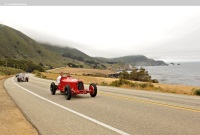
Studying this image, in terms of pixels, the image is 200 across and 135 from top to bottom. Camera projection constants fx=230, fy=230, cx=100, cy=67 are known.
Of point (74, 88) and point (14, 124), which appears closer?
point (14, 124)

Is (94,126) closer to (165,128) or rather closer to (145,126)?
(145,126)

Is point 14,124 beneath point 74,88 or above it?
beneath

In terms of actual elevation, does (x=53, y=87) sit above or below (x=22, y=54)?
below

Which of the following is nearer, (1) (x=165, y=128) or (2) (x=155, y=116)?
(1) (x=165, y=128)

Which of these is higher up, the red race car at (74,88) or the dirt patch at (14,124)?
the red race car at (74,88)

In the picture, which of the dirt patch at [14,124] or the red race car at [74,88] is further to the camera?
the red race car at [74,88]

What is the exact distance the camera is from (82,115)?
8.97 m

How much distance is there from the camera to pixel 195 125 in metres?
6.80

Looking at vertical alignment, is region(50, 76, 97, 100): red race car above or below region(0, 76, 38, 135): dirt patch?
above

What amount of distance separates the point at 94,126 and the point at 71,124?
862 mm

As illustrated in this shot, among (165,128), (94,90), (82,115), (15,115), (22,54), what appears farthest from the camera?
(22,54)

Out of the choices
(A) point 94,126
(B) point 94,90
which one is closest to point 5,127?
(A) point 94,126

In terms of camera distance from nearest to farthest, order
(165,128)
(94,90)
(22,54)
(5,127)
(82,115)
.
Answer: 1. (165,128)
2. (5,127)
3. (82,115)
4. (94,90)
5. (22,54)

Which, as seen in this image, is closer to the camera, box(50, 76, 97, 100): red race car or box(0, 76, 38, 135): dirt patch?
box(0, 76, 38, 135): dirt patch
